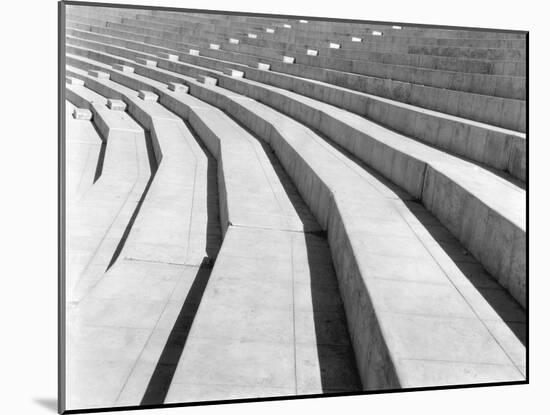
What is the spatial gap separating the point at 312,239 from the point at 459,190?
3.84 ft

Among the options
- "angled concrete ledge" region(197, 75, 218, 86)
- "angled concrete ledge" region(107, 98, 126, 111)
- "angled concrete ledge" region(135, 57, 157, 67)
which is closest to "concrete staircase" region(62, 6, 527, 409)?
"angled concrete ledge" region(107, 98, 126, 111)

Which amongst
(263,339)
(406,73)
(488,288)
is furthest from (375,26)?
(263,339)

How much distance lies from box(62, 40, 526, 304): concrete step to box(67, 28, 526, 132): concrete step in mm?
559

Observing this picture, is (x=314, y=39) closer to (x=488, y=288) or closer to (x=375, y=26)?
(x=375, y=26)

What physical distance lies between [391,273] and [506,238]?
74 centimetres

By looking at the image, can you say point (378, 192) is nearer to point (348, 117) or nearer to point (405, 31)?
point (348, 117)

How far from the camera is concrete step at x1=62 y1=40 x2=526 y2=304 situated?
4051 millimetres

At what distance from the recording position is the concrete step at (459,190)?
4.05 metres

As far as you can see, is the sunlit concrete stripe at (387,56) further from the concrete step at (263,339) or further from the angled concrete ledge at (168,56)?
the concrete step at (263,339)

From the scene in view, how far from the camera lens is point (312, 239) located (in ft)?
16.7

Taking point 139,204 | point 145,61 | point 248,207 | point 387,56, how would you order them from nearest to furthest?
1. point 248,207
2. point 139,204
3. point 387,56
4. point 145,61

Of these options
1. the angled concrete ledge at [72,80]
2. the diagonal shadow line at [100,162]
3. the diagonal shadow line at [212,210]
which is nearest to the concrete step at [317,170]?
the diagonal shadow line at [212,210]

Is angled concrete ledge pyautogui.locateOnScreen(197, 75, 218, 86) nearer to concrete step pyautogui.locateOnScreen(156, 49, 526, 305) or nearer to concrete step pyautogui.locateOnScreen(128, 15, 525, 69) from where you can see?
concrete step pyautogui.locateOnScreen(128, 15, 525, 69)

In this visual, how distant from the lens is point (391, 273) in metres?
3.95
